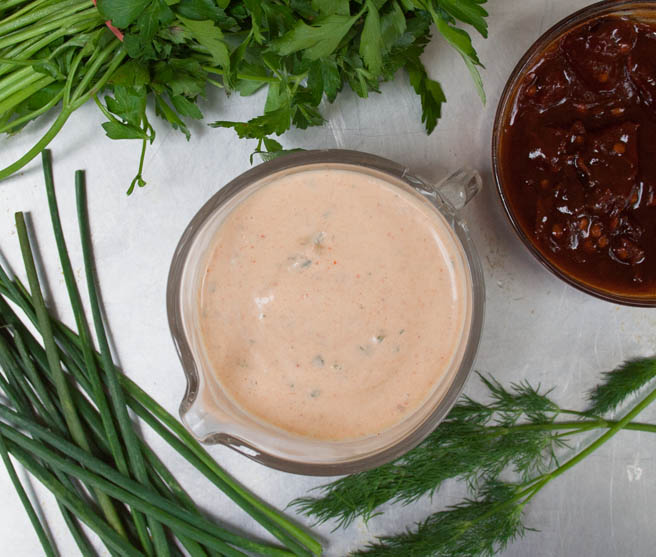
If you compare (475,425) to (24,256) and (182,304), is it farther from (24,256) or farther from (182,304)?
(24,256)

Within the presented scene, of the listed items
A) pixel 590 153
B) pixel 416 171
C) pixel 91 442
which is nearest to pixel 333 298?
pixel 416 171

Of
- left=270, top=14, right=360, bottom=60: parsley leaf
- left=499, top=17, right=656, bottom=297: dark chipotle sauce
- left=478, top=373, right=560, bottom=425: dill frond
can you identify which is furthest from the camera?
left=478, top=373, right=560, bottom=425: dill frond

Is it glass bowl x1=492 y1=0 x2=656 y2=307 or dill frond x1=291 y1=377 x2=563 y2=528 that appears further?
dill frond x1=291 y1=377 x2=563 y2=528

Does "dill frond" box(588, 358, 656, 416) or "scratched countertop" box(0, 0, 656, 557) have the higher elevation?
"scratched countertop" box(0, 0, 656, 557)

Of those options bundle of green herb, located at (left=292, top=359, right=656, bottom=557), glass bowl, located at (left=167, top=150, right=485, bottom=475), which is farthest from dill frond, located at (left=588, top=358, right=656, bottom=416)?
glass bowl, located at (left=167, top=150, right=485, bottom=475)

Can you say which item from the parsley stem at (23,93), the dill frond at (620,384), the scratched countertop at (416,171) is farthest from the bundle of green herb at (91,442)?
the dill frond at (620,384)

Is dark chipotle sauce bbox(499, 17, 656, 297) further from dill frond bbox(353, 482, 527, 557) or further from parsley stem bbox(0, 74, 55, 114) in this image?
parsley stem bbox(0, 74, 55, 114)
